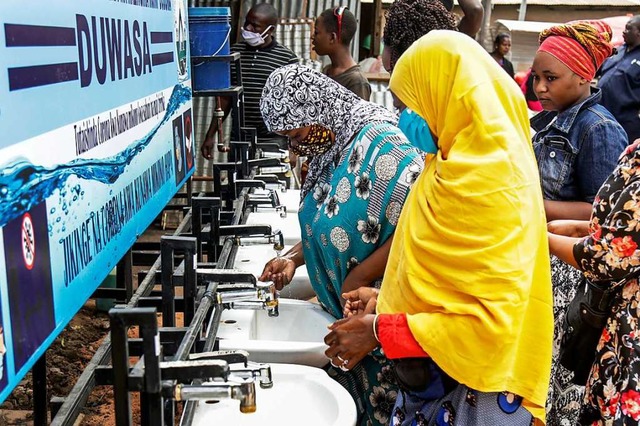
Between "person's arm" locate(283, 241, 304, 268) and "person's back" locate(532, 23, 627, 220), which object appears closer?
"person's back" locate(532, 23, 627, 220)

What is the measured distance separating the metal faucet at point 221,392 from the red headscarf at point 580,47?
1.80 m

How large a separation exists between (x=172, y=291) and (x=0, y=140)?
0.69 metres

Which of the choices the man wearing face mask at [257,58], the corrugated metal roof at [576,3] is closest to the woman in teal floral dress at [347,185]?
the man wearing face mask at [257,58]

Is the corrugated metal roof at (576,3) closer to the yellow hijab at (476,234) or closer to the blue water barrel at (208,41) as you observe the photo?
the blue water barrel at (208,41)

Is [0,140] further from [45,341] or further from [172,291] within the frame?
[172,291]

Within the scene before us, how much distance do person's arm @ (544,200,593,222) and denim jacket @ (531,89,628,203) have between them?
0.11 ft

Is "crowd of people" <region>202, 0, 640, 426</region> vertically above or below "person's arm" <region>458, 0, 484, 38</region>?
below

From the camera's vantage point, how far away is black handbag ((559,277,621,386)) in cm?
185

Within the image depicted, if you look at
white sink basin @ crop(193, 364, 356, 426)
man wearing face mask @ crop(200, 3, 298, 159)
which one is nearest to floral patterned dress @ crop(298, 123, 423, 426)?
white sink basin @ crop(193, 364, 356, 426)

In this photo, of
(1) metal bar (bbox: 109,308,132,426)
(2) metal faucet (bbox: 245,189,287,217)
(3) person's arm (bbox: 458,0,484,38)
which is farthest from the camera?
(3) person's arm (bbox: 458,0,484,38)

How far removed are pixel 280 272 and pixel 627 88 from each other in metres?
3.67

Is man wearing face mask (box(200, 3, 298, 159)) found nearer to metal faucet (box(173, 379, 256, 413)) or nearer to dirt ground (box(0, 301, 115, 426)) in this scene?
dirt ground (box(0, 301, 115, 426))

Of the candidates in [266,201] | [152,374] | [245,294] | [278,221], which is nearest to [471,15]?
[278,221]

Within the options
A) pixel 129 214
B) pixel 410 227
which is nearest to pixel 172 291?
pixel 129 214
